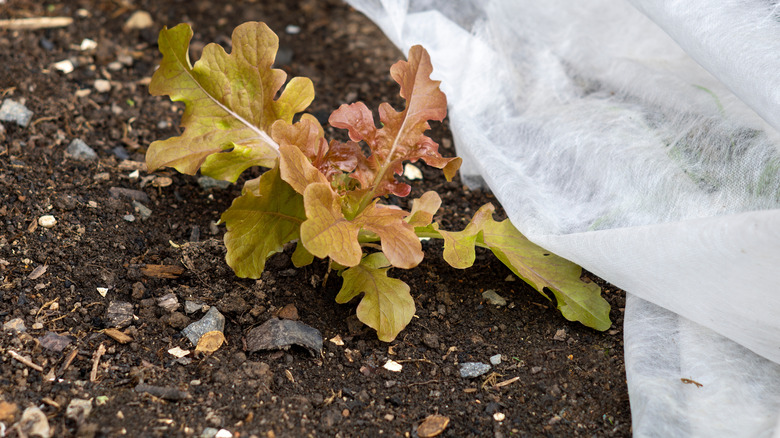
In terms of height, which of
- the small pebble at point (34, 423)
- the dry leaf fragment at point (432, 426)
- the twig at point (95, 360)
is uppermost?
the dry leaf fragment at point (432, 426)

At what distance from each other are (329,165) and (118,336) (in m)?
0.52

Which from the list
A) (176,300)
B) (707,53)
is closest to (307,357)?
(176,300)

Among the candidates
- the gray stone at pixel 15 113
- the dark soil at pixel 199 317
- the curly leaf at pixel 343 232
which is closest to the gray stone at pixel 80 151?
the dark soil at pixel 199 317

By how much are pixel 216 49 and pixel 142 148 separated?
0.48m

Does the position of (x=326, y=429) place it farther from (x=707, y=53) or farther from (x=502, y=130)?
(x=707, y=53)

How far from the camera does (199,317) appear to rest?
1340 mm

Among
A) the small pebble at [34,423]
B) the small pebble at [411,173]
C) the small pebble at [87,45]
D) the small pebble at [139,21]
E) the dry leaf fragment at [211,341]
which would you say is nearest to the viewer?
the small pebble at [34,423]

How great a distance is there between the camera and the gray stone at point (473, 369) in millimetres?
1300

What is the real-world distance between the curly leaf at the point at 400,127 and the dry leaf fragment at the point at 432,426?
454mm

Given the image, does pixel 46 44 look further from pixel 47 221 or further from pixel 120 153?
pixel 47 221

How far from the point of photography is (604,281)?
5.06ft

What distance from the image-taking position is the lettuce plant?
51.7 inches

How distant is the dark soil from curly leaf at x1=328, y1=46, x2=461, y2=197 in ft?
0.79

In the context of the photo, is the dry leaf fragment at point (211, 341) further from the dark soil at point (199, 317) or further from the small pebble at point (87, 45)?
the small pebble at point (87, 45)
